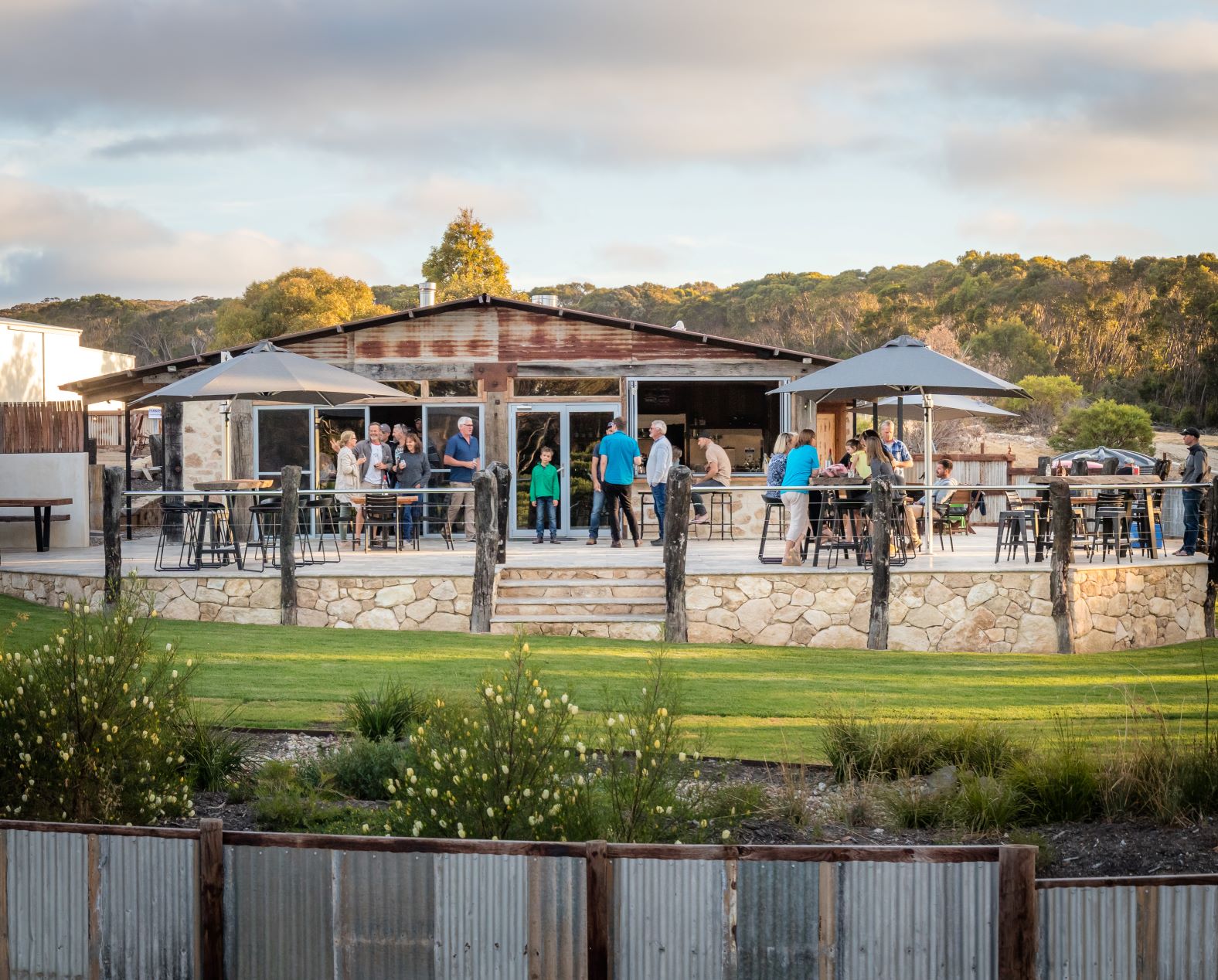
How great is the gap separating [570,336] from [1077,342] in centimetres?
3971

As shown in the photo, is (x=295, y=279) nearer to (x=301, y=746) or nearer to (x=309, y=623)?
(x=309, y=623)

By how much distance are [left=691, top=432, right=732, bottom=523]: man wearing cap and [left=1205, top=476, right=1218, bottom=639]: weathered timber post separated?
21.0 feet

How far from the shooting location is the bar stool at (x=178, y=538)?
14775 mm

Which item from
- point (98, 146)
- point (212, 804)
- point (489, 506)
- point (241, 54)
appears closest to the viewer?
point (212, 804)

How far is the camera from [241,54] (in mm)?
24062

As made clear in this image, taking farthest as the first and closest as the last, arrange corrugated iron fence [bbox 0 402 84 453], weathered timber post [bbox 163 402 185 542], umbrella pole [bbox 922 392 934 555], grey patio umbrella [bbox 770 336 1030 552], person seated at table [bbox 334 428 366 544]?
weathered timber post [bbox 163 402 185 542] → corrugated iron fence [bbox 0 402 84 453] → person seated at table [bbox 334 428 366 544] → grey patio umbrella [bbox 770 336 1030 552] → umbrella pole [bbox 922 392 934 555]

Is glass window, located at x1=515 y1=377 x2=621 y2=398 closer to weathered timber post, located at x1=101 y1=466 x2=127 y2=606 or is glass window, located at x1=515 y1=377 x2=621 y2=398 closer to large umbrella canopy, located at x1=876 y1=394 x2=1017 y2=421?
large umbrella canopy, located at x1=876 y1=394 x2=1017 y2=421

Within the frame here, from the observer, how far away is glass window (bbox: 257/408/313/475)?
2011cm

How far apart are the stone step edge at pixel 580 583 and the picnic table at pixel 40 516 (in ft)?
26.7

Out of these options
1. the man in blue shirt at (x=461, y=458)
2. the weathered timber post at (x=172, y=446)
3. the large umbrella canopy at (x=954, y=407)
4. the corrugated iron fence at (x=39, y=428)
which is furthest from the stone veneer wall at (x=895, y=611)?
the corrugated iron fence at (x=39, y=428)

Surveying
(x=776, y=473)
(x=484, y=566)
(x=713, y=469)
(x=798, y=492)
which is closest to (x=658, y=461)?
(x=776, y=473)

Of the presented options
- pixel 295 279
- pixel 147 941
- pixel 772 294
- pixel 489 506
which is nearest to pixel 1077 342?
pixel 772 294

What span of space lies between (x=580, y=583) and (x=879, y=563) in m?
3.29

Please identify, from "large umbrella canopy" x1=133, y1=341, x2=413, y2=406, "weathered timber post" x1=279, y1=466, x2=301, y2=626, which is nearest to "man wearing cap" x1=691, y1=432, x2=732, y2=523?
"large umbrella canopy" x1=133, y1=341, x2=413, y2=406
